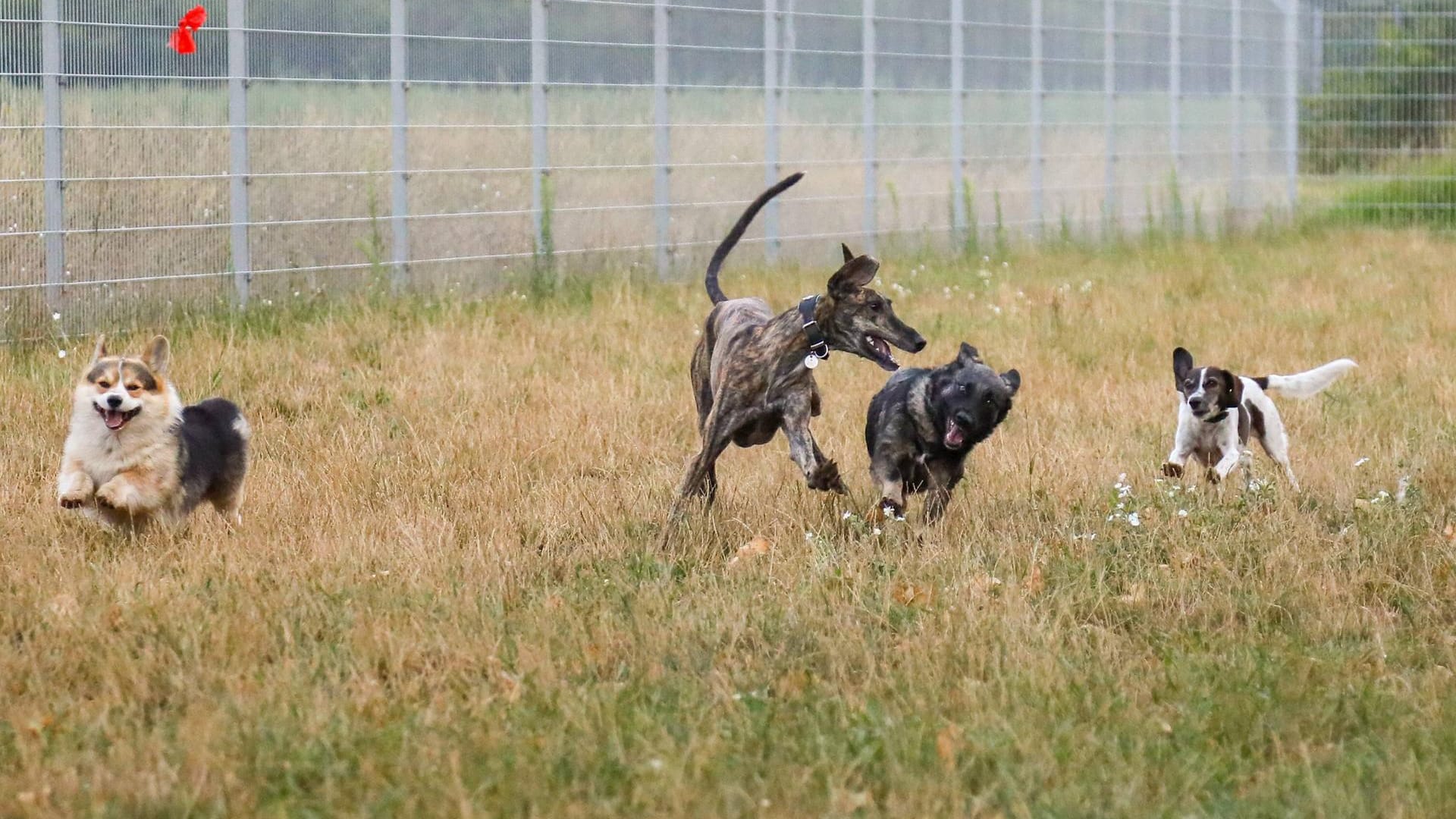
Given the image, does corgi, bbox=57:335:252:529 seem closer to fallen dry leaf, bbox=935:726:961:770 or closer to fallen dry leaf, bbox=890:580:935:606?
fallen dry leaf, bbox=890:580:935:606

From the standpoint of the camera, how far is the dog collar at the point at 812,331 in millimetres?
6430

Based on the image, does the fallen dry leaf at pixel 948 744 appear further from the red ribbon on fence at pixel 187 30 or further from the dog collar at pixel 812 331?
the red ribbon on fence at pixel 187 30

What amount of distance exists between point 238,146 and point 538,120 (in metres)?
2.67

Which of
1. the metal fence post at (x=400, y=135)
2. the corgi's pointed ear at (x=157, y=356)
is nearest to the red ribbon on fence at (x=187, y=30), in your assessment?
the metal fence post at (x=400, y=135)

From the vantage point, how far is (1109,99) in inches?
758

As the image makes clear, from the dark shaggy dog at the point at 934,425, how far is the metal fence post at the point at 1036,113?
11798 millimetres

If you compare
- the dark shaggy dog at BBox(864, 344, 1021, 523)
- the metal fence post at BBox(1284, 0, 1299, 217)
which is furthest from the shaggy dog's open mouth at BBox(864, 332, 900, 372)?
the metal fence post at BBox(1284, 0, 1299, 217)

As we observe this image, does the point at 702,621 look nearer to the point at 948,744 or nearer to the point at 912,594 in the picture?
the point at 912,594

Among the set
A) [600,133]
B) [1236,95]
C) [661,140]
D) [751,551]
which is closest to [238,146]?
[600,133]

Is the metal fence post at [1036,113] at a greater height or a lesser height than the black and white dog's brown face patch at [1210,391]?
greater

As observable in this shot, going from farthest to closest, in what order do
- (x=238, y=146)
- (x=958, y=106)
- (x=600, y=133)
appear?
(x=958, y=106) → (x=600, y=133) → (x=238, y=146)

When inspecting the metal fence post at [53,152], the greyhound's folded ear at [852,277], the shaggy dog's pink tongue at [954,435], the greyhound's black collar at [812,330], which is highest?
the metal fence post at [53,152]

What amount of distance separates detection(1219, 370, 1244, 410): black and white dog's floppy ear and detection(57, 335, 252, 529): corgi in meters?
4.07

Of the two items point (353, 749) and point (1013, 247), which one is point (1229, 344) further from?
point (353, 749)
